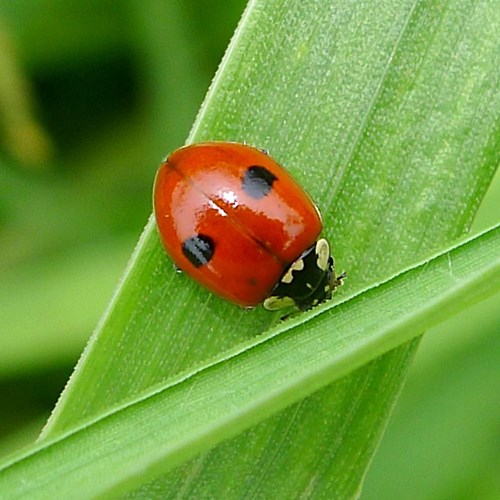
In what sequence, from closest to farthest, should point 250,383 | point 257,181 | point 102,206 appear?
point 250,383 < point 257,181 < point 102,206

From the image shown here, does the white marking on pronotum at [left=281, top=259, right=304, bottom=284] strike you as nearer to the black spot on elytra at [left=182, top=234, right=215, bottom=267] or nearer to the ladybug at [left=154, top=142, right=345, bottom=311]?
the ladybug at [left=154, top=142, right=345, bottom=311]

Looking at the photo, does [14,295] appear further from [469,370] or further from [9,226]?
[469,370]

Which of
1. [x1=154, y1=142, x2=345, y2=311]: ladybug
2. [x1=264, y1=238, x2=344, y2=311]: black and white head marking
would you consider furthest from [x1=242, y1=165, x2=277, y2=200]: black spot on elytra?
[x1=264, y1=238, x2=344, y2=311]: black and white head marking

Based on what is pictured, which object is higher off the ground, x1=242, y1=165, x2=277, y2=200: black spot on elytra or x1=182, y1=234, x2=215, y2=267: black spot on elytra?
x1=242, y1=165, x2=277, y2=200: black spot on elytra

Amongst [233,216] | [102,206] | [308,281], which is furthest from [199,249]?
[102,206]

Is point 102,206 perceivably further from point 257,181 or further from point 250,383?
Answer: point 250,383

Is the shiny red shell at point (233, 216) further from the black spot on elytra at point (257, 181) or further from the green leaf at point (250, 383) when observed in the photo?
the green leaf at point (250, 383)

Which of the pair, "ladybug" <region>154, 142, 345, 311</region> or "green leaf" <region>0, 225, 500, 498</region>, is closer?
"green leaf" <region>0, 225, 500, 498</region>
